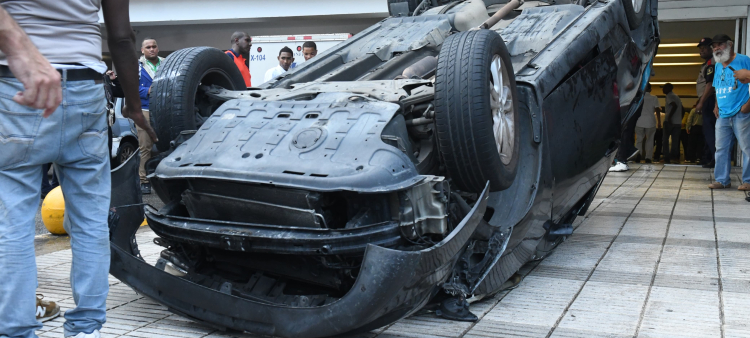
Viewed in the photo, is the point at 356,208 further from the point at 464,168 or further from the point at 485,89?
the point at 485,89

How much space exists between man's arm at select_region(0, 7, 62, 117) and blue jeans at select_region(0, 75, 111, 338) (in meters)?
0.31

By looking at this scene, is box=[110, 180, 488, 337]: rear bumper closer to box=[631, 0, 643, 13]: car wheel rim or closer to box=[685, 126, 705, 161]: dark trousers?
box=[631, 0, 643, 13]: car wheel rim

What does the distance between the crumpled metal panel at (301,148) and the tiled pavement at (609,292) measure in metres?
0.83

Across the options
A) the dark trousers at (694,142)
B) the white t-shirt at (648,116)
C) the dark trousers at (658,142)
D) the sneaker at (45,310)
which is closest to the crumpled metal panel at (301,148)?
the sneaker at (45,310)

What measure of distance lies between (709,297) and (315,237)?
2548 mm

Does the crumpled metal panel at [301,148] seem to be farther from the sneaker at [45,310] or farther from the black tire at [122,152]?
the black tire at [122,152]

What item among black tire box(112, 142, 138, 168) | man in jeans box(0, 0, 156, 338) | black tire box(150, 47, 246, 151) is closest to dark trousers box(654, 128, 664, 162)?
Answer: black tire box(112, 142, 138, 168)

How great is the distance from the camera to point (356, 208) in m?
3.46

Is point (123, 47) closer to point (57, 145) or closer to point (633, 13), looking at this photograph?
point (57, 145)

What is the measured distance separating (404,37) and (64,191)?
10.6ft

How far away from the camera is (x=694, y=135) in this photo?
15945mm

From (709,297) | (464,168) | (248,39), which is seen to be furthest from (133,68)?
(248,39)

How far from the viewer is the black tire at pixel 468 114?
3.54 meters

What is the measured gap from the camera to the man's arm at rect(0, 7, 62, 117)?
7.07 ft
